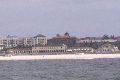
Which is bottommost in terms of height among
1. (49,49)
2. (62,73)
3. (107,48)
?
(62,73)

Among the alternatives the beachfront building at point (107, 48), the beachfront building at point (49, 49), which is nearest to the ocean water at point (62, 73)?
the beachfront building at point (49, 49)

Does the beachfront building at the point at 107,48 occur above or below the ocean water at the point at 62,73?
above

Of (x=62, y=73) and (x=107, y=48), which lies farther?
(x=107, y=48)

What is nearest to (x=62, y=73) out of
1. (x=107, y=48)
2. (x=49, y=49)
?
(x=49, y=49)

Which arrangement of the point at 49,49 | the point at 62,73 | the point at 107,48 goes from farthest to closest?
the point at 107,48 < the point at 49,49 < the point at 62,73

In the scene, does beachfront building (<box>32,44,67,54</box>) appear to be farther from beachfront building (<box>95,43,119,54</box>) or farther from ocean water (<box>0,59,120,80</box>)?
ocean water (<box>0,59,120,80</box>)

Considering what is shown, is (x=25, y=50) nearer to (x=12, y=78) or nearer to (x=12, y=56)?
(x=12, y=56)

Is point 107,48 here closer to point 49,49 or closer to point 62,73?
point 49,49

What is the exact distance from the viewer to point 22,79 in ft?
158

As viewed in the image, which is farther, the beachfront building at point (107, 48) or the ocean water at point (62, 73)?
the beachfront building at point (107, 48)

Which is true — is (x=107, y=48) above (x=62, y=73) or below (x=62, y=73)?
above

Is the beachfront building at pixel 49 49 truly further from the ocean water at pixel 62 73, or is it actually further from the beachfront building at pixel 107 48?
the ocean water at pixel 62 73

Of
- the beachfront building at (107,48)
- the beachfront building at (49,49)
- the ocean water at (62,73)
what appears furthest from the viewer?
the beachfront building at (107,48)

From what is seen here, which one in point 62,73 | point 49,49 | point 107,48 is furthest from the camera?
point 107,48
